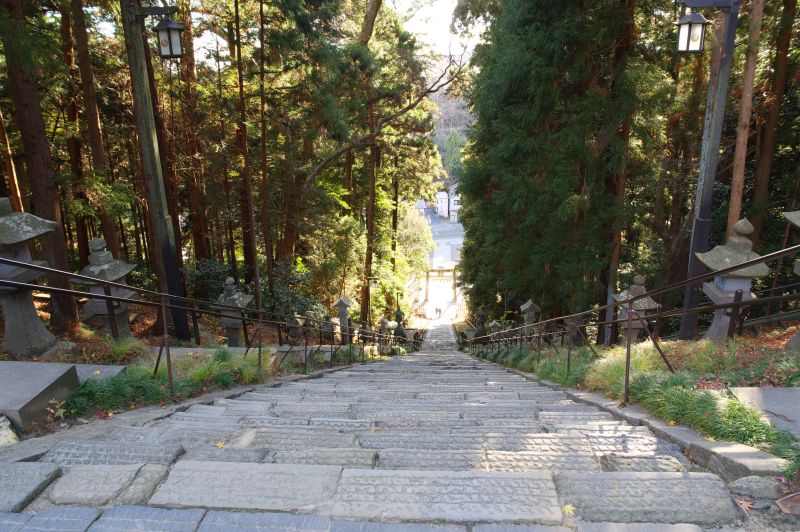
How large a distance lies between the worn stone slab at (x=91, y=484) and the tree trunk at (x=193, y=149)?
1141 cm

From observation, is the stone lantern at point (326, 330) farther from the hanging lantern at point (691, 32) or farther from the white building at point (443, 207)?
the white building at point (443, 207)

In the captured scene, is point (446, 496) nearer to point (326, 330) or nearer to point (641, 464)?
point (641, 464)

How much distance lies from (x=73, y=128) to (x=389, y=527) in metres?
13.0

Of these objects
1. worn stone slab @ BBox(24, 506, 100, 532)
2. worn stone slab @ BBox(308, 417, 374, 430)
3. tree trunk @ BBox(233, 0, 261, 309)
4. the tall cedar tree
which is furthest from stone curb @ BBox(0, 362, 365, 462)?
the tall cedar tree

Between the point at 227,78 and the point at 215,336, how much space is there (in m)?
A: 8.96

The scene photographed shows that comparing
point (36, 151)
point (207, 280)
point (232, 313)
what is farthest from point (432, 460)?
point (207, 280)

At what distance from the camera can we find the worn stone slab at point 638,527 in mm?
1773

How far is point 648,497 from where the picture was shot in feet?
6.43

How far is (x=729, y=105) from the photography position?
11.9m

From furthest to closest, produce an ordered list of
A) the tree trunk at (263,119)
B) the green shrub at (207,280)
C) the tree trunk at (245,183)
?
1. the green shrub at (207,280)
2. the tree trunk at (263,119)
3. the tree trunk at (245,183)

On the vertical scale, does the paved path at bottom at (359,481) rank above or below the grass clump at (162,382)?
above

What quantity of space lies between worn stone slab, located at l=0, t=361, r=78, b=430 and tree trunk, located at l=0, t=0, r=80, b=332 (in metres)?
4.33

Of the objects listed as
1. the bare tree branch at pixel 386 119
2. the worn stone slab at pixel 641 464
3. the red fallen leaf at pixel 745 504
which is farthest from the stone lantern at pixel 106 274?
the bare tree branch at pixel 386 119

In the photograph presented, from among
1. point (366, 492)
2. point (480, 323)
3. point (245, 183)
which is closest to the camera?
point (366, 492)
